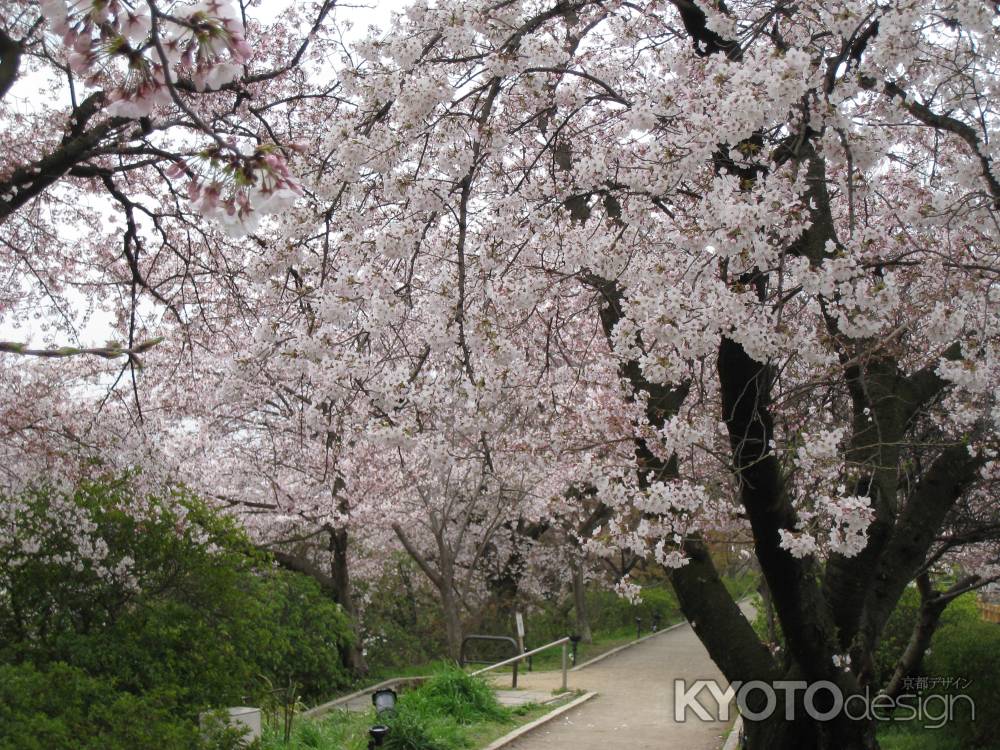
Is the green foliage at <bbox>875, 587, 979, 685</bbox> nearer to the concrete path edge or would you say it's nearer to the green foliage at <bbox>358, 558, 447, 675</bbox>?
the concrete path edge

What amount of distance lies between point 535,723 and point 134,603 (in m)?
5.05

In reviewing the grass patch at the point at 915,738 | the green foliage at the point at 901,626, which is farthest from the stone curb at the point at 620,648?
the grass patch at the point at 915,738

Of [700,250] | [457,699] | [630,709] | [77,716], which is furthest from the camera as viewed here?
[630,709]

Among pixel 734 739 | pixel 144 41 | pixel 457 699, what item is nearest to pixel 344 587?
pixel 457 699

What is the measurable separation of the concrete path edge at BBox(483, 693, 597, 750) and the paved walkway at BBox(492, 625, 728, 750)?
6cm

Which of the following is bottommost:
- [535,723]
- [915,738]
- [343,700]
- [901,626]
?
[915,738]

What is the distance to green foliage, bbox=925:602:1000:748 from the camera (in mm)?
8562

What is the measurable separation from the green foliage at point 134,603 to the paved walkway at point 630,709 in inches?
144

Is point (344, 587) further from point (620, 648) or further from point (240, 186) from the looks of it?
point (240, 186)

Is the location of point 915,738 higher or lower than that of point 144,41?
lower

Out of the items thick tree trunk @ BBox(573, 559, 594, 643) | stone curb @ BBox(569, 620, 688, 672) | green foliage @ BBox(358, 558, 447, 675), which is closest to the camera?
stone curb @ BBox(569, 620, 688, 672)

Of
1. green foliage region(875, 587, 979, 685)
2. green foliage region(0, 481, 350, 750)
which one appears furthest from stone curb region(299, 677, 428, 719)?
green foliage region(875, 587, 979, 685)

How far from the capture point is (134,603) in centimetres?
664

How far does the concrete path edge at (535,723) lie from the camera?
905cm
